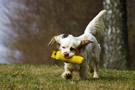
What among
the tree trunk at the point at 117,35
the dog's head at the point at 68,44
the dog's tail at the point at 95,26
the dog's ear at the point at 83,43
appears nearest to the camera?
the dog's head at the point at 68,44

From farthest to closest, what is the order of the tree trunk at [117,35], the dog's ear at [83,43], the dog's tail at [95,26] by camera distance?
the tree trunk at [117,35], the dog's tail at [95,26], the dog's ear at [83,43]

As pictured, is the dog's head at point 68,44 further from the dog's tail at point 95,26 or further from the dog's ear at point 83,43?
the dog's tail at point 95,26

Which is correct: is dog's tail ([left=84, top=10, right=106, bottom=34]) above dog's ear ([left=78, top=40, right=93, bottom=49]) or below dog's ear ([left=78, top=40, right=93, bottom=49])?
above

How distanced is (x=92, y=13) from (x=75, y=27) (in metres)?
1.08

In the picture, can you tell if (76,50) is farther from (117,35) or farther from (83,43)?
(117,35)

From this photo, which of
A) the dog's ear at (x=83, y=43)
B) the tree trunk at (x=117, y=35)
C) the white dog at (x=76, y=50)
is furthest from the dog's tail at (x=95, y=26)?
the tree trunk at (x=117, y=35)

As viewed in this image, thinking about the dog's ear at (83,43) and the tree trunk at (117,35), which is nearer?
the dog's ear at (83,43)

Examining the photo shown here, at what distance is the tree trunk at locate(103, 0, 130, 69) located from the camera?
9766 millimetres

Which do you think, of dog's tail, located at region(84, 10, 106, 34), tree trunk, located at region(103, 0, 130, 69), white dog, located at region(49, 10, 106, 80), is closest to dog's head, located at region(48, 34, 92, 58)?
white dog, located at region(49, 10, 106, 80)

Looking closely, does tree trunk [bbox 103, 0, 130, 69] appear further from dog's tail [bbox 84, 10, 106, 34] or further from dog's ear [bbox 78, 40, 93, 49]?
dog's ear [bbox 78, 40, 93, 49]

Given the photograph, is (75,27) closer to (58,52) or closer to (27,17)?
(27,17)

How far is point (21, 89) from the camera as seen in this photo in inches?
163

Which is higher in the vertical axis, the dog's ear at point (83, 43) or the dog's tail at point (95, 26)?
the dog's tail at point (95, 26)

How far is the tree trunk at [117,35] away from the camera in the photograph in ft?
32.0
